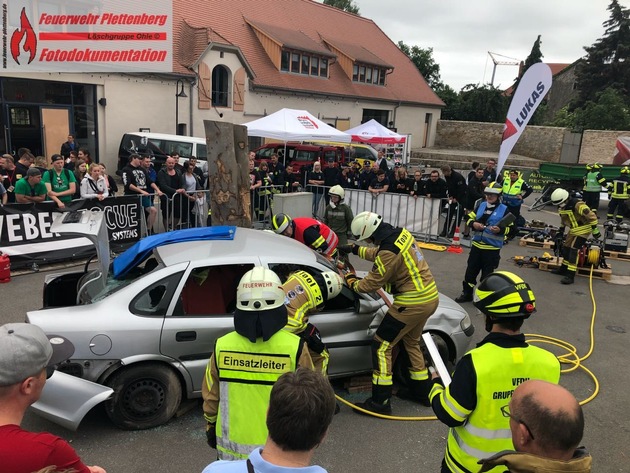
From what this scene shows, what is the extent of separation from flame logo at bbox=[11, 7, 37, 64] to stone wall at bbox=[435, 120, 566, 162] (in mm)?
31071

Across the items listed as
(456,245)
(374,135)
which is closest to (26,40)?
(374,135)

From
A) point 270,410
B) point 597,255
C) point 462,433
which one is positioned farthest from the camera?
point 597,255

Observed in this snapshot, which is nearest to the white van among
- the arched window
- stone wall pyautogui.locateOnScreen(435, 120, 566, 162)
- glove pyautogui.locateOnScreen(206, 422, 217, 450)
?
the arched window

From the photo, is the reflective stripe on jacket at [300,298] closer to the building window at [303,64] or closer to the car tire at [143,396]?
the car tire at [143,396]

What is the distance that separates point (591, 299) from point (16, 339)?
9.05 m

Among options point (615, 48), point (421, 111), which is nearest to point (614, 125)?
point (421, 111)

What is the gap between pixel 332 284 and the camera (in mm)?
4277

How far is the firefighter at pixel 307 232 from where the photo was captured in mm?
5605

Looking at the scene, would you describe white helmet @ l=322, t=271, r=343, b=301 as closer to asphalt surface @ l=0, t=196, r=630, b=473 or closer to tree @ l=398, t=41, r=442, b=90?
asphalt surface @ l=0, t=196, r=630, b=473

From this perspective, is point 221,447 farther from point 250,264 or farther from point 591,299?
point 591,299

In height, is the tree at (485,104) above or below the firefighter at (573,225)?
above

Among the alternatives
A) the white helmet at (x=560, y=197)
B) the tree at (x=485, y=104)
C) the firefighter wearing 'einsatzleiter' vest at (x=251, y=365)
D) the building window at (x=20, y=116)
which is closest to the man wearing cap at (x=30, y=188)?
the firefighter wearing 'einsatzleiter' vest at (x=251, y=365)

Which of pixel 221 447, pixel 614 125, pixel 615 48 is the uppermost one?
pixel 615 48

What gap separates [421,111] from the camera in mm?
39250
